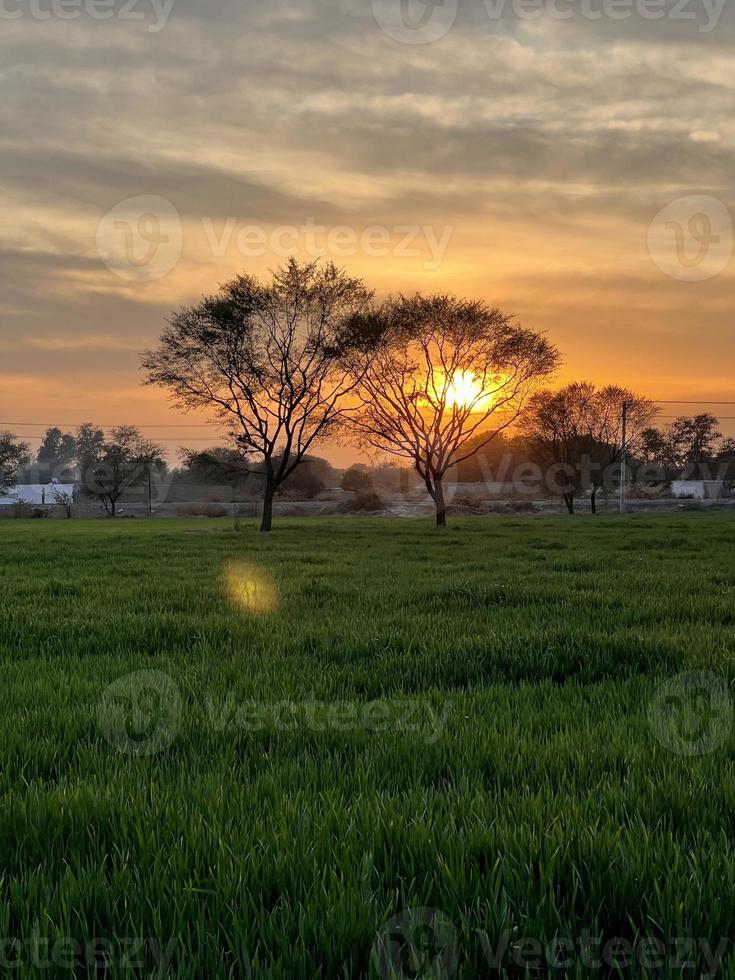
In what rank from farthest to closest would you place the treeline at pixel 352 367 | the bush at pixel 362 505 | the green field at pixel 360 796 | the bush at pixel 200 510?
the bush at pixel 200 510 → the bush at pixel 362 505 → the treeline at pixel 352 367 → the green field at pixel 360 796

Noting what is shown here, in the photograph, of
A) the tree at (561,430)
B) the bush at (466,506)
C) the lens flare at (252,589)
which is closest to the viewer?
the lens flare at (252,589)

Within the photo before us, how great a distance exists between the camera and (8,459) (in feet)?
294

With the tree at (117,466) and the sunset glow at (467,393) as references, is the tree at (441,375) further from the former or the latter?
the tree at (117,466)

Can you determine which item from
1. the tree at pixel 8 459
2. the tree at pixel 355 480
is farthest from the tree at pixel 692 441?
the tree at pixel 8 459

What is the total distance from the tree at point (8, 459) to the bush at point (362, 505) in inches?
2016

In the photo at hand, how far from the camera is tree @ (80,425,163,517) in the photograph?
75.1 metres

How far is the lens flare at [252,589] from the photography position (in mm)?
9789

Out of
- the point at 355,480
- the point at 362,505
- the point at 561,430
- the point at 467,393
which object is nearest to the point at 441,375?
the point at 467,393

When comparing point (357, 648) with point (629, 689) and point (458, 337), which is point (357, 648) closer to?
point (629, 689)

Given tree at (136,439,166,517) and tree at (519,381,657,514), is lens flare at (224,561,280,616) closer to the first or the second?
tree at (519,381,657,514)

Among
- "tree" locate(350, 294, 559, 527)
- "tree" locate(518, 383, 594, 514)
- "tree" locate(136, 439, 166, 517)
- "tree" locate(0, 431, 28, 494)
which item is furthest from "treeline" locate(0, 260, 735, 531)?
"tree" locate(0, 431, 28, 494)

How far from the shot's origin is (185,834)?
114 inches

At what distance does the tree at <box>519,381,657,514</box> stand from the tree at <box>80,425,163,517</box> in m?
46.2

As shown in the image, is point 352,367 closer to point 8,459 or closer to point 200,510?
point 200,510
